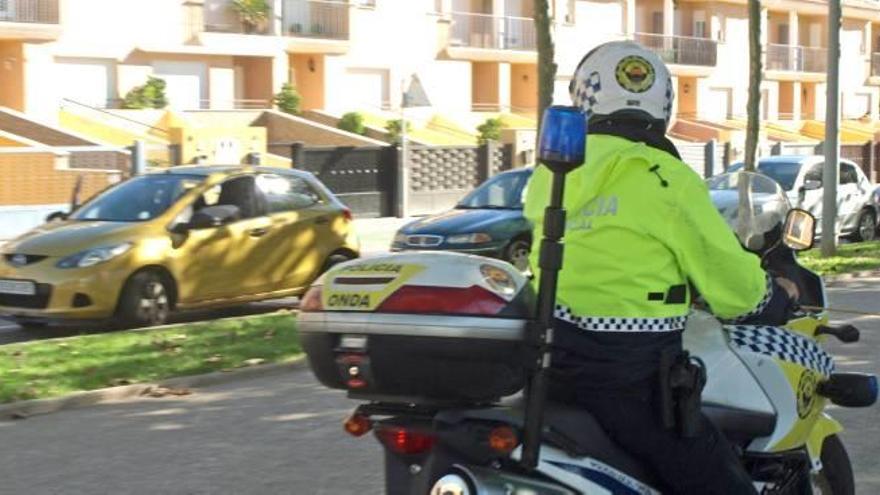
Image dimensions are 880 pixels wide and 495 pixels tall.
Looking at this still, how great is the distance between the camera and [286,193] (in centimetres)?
1471

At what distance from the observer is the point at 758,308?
4.19 m

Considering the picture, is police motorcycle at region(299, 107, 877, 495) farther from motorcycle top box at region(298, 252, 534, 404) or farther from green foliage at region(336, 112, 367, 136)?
green foliage at region(336, 112, 367, 136)

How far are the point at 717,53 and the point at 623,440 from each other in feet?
188

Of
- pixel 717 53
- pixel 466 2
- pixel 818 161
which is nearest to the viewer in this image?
pixel 818 161

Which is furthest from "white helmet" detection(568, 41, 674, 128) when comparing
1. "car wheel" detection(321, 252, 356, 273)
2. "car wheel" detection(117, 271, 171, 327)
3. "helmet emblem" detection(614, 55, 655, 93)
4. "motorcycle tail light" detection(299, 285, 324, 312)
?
"car wheel" detection(321, 252, 356, 273)

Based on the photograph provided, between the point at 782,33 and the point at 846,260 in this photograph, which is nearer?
the point at 846,260

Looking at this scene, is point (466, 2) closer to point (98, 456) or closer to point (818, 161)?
point (818, 161)

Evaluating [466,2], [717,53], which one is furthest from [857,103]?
[466,2]

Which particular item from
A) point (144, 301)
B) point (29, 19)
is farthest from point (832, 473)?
point (29, 19)

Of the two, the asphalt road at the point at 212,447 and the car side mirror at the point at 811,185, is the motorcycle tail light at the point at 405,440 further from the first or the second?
the car side mirror at the point at 811,185

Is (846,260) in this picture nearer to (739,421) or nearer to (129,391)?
(129,391)

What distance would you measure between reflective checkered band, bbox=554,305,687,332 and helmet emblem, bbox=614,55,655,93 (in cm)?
65

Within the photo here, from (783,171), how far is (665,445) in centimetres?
2048

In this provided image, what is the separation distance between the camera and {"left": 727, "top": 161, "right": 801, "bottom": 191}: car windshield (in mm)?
23234
